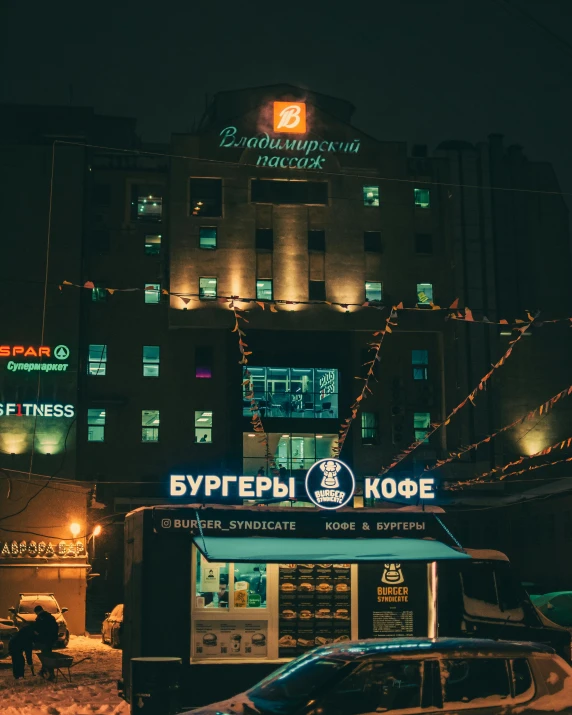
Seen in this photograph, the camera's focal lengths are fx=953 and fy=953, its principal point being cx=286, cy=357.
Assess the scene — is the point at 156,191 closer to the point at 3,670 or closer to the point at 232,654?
the point at 3,670

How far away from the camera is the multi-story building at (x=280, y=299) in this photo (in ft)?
155

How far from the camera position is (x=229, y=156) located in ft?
161

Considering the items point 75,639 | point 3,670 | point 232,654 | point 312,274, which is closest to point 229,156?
point 312,274

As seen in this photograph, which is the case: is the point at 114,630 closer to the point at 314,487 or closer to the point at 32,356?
the point at 314,487

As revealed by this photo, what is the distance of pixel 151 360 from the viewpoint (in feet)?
160

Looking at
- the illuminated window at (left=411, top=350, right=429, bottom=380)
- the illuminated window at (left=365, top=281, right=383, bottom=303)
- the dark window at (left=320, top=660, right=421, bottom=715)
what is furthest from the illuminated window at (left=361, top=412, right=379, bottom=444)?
the dark window at (left=320, top=660, right=421, bottom=715)

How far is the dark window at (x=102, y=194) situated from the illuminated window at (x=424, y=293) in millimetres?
16910

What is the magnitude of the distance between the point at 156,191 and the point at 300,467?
54.4 feet

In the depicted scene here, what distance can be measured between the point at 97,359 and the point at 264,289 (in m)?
9.15

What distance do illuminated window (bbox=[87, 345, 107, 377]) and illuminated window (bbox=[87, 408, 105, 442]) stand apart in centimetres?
191

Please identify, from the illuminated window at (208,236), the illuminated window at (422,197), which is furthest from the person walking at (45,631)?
the illuminated window at (422,197)

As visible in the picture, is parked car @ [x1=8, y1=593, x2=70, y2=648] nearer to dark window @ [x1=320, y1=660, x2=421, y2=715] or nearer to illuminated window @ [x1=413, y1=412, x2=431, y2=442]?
dark window @ [x1=320, y1=660, x2=421, y2=715]

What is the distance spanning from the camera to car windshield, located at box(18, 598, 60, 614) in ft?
99.7

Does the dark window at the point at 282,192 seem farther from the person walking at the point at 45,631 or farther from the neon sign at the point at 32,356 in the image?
the person walking at the point at 45,631
